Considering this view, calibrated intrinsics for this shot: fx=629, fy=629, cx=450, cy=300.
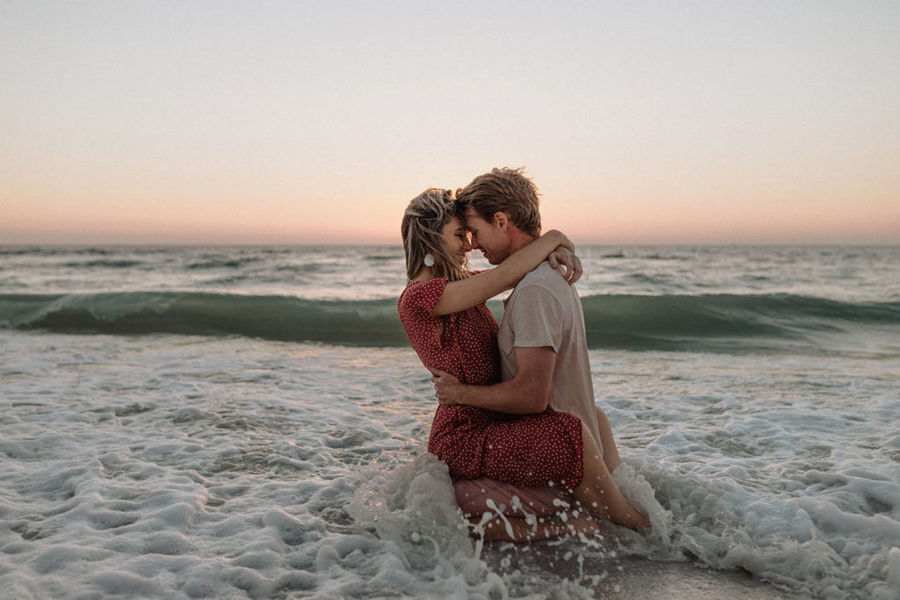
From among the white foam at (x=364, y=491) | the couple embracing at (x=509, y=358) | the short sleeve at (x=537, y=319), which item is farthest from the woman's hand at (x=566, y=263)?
the white foam at (x=364, y=491)

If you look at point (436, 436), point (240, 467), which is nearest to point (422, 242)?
point (436, 436)

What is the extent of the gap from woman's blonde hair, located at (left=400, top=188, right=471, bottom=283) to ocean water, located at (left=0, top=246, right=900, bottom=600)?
109 centimetres

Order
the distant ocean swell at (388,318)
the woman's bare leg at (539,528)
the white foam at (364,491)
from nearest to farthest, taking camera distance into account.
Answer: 1. the white foam at (364,491)
2. the woman's bare leg at (539,528)
3. the distant ocean swell at (388,318)

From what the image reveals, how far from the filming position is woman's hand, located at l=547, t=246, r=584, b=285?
329 cm

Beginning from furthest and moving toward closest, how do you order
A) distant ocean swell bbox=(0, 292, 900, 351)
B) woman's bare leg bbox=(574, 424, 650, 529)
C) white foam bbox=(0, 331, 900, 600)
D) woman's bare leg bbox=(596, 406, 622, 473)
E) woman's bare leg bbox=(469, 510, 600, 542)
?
distant ocean swell bbox=(0, 292, 900, 351) < woman's bare leg bbox=(596, 406, 622, 473) < woman's bare leg bbox=(469, 510, 600, 542) < woman's bare leg bbox=(574, 424, 650, 529) < white foam bbox=(0, 331, 900, 600)

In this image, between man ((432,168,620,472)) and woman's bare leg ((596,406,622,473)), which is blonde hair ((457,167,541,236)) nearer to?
man ((432,168,620,472))

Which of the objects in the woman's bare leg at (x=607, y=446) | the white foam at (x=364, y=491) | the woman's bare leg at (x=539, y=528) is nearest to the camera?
the white foam at (x=364, y=491)

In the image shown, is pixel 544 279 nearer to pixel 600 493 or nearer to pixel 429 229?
pixel 429 229

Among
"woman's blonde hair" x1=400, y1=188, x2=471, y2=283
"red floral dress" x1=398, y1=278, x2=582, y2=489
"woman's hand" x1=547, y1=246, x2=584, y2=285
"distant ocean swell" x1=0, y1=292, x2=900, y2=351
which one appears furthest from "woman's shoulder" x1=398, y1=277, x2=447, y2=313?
"distant ocean swell" x1=0, y1=292, x2=900, y2=351

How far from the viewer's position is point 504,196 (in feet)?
10.8

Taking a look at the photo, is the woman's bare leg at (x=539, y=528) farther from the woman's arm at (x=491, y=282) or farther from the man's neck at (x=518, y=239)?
the man's neck at (x=518, y=239)

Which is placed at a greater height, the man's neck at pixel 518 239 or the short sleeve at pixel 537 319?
the man's neck at pixel 518 239

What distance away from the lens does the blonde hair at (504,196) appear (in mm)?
3289

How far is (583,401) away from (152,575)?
234 centimetres
